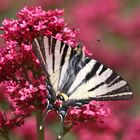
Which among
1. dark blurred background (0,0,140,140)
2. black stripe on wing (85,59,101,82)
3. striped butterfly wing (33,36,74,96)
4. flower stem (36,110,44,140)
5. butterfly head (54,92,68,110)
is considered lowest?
flower stem (36,110,44,140)

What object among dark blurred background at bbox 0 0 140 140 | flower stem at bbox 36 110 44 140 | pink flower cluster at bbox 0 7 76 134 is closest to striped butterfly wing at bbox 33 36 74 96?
pink flower cluster at bbox 0 7 76 134

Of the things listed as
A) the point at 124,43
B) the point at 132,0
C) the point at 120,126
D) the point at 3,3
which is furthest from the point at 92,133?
the point at 132,0

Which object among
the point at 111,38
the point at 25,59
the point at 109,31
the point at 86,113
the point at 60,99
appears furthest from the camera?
the point at 111,38

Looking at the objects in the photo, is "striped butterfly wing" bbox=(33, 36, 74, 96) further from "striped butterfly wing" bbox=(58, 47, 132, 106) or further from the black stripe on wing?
the black stripe on wing

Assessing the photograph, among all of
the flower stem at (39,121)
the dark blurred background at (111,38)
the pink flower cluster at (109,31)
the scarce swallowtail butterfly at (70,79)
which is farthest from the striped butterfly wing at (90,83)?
the pink flower cluster at (109,31)

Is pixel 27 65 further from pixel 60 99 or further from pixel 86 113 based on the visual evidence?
pixel 86 113

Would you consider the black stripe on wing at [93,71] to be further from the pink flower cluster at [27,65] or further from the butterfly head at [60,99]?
the pink flower cluster at [27,65]

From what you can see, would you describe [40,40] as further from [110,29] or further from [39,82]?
[110,29]

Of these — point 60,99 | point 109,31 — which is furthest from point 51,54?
point 109,31
